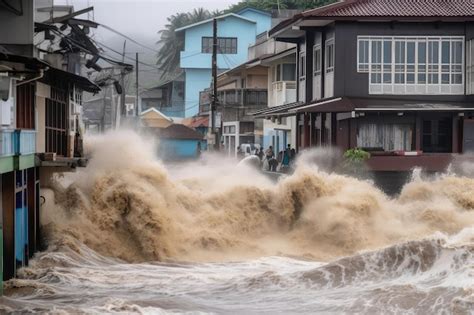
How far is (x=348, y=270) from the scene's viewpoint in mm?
19922

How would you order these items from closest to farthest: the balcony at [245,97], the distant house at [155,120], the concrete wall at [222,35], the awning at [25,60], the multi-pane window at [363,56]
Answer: the awning at [25,60], the multi-pane window at [363,56], the balcony at [245,97], the distant house at [155,120], the concrete wall at [222,35]

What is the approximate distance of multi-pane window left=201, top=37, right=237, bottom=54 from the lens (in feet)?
259

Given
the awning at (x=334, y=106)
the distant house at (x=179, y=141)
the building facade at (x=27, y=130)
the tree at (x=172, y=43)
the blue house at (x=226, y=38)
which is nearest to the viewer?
the building facade at (x=27, y=130)

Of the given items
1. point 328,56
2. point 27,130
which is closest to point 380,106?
point 328,56

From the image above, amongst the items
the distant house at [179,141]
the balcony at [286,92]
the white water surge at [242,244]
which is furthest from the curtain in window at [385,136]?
the distant house at [179,141]

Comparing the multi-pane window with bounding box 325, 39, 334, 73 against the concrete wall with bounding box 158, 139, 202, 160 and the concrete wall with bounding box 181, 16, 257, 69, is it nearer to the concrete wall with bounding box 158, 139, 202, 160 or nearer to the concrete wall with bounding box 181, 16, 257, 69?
the concrete wall with bounding box 158, 139, 202, 160

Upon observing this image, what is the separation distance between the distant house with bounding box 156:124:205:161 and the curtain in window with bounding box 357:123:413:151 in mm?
33475

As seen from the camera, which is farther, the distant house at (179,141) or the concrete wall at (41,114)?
the distant house at (179,141)

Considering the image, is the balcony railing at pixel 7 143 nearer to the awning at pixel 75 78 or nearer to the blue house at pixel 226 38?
the awning at pixel 75 78

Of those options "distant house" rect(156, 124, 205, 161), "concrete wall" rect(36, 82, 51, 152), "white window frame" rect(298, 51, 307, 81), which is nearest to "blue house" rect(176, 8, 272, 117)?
"distant house" rect(156, 124, 205, 161)

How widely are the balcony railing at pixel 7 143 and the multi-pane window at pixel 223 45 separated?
197ft

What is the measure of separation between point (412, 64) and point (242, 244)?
11.6 meters

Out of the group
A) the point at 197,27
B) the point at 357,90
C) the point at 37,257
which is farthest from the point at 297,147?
the point at 197,27

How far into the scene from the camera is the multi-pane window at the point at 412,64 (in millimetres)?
34312
